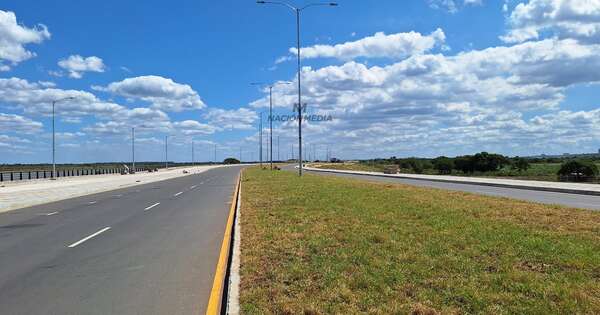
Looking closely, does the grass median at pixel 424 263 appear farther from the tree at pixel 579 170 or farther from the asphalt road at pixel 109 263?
the tree at pixel 579 170

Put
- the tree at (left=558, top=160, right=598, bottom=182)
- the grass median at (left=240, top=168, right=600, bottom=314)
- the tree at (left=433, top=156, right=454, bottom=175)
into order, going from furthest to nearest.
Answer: the tree at (left=433, top=156, right=454, bottom=175), the tree at (left=558, top=160, right=598, bottom=182), the grass median at (left=240, top=168, right=600, bottom=314)

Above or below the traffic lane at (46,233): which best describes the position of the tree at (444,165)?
above

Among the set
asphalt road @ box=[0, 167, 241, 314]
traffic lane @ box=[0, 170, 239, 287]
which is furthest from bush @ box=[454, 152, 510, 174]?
asphalt road @ box=[0, 167, 241, 314]

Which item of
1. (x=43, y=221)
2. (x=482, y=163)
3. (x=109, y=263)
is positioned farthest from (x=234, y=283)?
(x=482, y=163)

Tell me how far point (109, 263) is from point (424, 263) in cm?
547

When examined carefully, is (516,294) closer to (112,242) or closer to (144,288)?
(144,288)

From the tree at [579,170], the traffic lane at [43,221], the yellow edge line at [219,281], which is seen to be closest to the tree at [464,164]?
the tree at [579,170]

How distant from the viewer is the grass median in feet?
18.1

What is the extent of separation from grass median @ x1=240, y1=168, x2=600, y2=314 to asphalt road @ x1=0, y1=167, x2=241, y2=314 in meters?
0.96

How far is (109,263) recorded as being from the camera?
9.00m

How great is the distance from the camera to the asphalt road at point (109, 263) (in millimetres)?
6426

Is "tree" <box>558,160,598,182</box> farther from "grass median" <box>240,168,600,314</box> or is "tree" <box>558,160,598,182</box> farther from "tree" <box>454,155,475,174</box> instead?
"grass median" <box>240,168,600,314</box>

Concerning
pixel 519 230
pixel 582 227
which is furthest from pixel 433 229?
pixel 582 227

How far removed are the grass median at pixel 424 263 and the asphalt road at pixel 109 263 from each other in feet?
3.15
